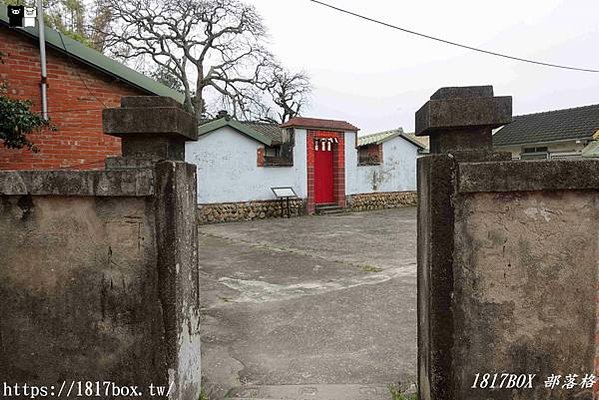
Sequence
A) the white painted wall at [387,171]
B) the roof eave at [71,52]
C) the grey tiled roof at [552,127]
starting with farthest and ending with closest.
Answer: the white painted wall at [387,171], the grey tiled roof at [552,127], the roof eave at [71,52]

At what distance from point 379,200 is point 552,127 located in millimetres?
7750

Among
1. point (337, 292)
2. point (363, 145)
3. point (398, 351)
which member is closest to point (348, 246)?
point (337, 292)

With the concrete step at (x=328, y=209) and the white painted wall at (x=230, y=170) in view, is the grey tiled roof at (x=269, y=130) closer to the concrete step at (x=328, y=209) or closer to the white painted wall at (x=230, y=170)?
the white painted wall at (x=230, y=170)

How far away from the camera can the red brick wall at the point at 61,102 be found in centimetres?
579

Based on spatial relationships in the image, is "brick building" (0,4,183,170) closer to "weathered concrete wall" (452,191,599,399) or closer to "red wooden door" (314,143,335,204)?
"weathered concrete wall" (452,191,599,399)

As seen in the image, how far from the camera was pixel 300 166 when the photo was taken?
14773mm

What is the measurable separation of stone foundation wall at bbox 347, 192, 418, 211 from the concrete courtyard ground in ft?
25.2

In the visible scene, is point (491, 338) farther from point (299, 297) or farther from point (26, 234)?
point (299, 297)

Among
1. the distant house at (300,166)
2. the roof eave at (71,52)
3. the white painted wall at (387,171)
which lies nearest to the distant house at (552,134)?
the white painted wall at (387,171)

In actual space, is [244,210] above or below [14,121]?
below

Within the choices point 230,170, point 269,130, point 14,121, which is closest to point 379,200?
point 269,130

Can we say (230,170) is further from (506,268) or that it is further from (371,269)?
(506,268)

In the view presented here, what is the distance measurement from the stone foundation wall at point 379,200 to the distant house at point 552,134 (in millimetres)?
4477

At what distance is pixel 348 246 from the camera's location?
28.2 feet
